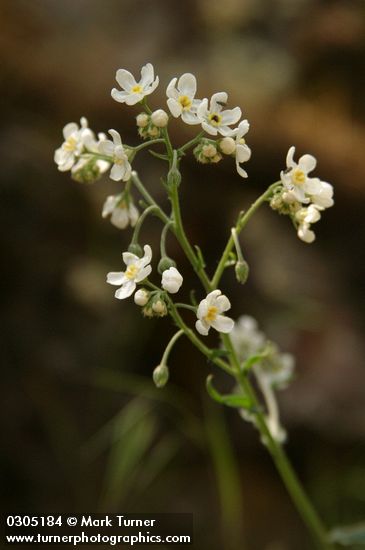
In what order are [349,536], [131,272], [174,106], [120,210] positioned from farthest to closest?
[349,536], [120,210], [131,272], [174,106]

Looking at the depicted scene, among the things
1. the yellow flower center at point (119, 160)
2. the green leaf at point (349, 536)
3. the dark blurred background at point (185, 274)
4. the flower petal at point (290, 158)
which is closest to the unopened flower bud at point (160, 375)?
the yellow flower center at point (119, 160)

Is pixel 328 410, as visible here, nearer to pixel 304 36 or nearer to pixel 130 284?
pixel 130 284

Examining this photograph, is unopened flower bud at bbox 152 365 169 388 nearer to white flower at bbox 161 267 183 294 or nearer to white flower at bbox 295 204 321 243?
white flower at bbox 161 267 183 294

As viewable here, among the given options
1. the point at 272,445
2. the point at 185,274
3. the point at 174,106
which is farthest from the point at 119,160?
the point at 185,274

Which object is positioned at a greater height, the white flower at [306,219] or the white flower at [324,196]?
the white flower at [324,196]

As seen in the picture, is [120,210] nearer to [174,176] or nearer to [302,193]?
[174,176]

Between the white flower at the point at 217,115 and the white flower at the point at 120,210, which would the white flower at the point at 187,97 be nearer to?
the white flower at the point at 217,115

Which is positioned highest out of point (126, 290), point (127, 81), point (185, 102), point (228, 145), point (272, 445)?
point (127, 81)

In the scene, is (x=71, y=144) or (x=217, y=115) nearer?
(x=217, y=115)
